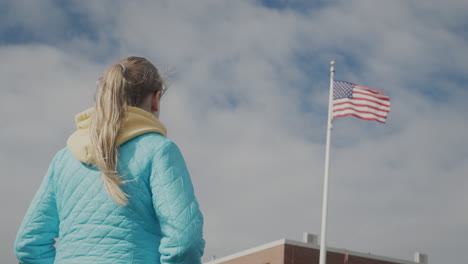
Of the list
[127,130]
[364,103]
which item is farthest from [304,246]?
[127,130]

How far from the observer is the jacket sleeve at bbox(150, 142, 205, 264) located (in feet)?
7.77

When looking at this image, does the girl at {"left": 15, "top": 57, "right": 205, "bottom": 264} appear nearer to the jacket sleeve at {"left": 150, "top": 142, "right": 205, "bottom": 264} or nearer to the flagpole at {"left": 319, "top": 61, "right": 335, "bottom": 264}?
the jacket sleeve at {"left": 150, "top": 142, "right": 205, "bottom": 264}

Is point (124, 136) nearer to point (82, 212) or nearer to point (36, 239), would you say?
point (82, 212)

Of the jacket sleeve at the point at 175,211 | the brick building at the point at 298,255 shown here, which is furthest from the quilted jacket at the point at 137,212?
the brick building at the point at 298,255

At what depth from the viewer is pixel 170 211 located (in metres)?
2.39

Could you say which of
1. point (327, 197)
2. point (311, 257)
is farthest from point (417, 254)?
point (327, 197)

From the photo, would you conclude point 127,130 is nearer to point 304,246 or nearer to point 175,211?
point 175,211

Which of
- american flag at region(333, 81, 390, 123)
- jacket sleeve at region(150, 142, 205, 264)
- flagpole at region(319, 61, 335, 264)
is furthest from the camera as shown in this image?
flagpole at region(319, 61, 335, 264)

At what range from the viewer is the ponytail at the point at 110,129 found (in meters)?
2.47

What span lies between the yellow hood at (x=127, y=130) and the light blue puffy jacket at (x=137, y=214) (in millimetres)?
29

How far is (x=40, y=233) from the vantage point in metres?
2.77

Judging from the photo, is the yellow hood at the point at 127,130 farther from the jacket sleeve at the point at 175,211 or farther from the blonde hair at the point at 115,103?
the jacket sleeve at the point at 175,211

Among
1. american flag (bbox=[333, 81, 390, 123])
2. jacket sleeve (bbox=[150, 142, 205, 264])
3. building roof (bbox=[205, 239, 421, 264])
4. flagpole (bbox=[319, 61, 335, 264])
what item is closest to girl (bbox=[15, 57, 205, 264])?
jacket sleeve (bbox=[150, 142, 205, 264])

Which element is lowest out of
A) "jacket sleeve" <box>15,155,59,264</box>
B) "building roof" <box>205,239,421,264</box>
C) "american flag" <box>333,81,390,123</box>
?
"jacket sleeve" <box>15,155,59,264</box>
